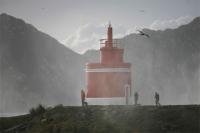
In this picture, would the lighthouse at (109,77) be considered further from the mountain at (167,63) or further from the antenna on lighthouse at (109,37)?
the mountain at (167,63)

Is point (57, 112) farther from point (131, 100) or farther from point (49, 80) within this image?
point (49, 80)

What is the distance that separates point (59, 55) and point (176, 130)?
215 feet

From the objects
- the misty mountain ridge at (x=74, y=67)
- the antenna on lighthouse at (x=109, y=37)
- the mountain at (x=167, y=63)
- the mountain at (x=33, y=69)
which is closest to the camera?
the antenna on lighthouse at (x=109, y=37)

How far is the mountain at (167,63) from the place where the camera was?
75.2 meters

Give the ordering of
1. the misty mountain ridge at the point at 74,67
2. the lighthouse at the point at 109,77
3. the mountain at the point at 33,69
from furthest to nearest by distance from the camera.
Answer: the mountain at the point at 33,69, the misty mountain ridge at the point at 74,67, the lighthouse at the point at 109,77

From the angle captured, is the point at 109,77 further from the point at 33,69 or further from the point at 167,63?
the point at 33,69

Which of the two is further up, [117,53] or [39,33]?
[39,33]

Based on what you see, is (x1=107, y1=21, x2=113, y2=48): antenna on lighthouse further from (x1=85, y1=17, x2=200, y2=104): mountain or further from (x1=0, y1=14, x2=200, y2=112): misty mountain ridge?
(x1=85, y1=17, x2=200, y2=104): mountain

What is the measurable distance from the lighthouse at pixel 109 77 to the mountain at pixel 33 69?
4380cm

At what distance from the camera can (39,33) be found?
Result: 103 metres

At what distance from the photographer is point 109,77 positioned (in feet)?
86.4

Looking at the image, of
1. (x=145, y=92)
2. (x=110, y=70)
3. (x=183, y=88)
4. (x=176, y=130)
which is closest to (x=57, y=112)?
(x=110, y=70)

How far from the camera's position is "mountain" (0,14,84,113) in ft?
262

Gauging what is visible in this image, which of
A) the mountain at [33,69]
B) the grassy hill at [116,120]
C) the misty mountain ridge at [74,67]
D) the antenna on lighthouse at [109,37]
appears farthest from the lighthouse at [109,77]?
the mountain at [33,69]
